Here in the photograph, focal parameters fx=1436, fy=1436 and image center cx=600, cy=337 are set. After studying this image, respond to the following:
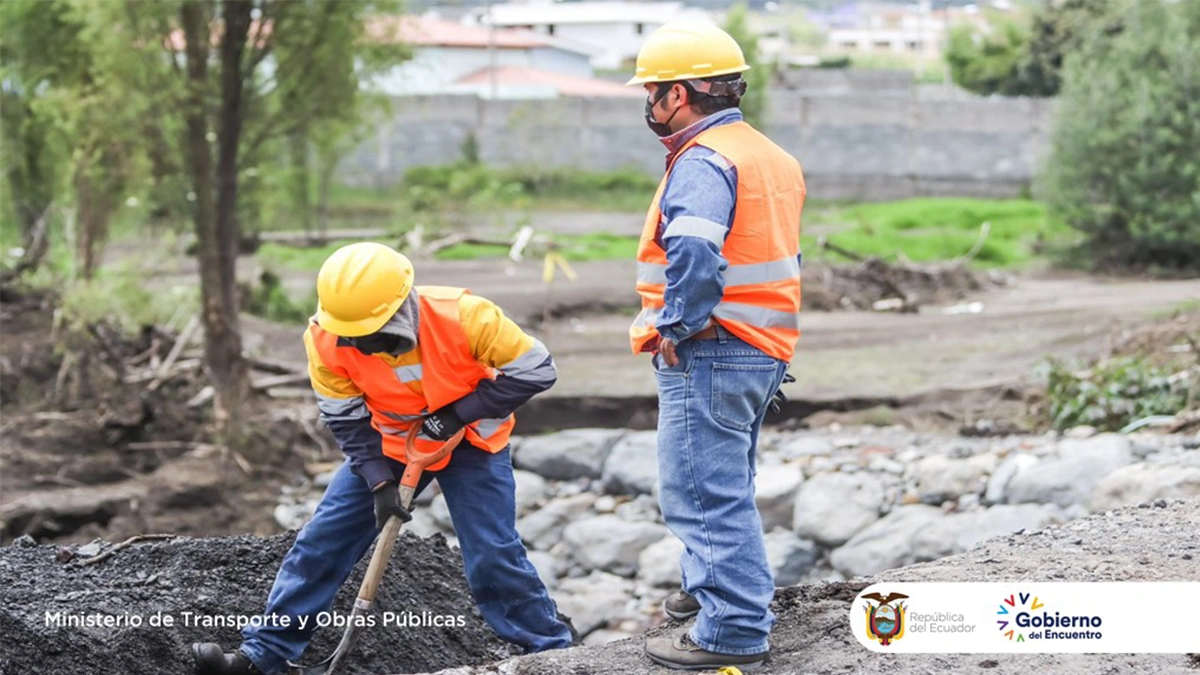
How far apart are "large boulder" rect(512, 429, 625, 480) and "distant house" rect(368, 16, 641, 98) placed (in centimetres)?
2928

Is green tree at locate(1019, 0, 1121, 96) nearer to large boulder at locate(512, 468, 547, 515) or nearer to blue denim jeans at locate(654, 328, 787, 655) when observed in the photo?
large boulder at locate(512, 468, 547, 515)

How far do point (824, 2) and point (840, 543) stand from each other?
420ft

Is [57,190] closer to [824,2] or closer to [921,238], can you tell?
[921,238]

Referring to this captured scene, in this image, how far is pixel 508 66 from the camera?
50.1 meters

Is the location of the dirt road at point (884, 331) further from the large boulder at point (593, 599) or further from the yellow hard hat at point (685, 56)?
the yellow hard hat at point (685, 56)

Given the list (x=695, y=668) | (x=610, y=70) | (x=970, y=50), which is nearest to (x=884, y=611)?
(x=695, y=668)

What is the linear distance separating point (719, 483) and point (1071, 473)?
5.91 metres

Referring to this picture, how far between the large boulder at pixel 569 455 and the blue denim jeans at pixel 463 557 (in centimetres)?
711

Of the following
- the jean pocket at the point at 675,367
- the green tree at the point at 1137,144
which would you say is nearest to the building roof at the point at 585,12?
the green tree at the point at 1137,144

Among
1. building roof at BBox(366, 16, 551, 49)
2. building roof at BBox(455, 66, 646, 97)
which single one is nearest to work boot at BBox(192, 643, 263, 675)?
building roof at BBox(366, 16, 551, 49)

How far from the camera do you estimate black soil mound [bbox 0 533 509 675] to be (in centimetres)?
503

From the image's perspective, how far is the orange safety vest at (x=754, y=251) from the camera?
4.50m

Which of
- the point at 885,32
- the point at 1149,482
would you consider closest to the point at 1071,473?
the point at 1149,482

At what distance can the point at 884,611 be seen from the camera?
4.80 m
